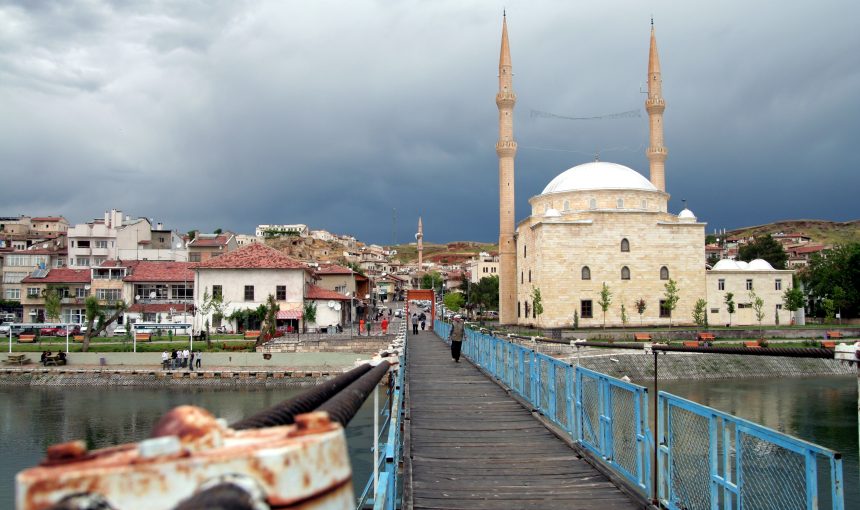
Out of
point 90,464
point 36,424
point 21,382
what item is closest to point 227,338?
point 21,382

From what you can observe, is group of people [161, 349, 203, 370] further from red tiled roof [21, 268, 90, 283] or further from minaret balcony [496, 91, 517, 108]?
minaret balcony [496, 91, 517, 108]

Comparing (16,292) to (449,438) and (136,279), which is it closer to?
(136,279)

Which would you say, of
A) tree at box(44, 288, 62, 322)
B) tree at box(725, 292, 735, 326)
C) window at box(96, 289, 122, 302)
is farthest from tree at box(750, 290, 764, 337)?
tree at box(44, 288, 62, 322)

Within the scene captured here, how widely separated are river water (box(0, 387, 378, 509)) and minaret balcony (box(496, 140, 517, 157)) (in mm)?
20965

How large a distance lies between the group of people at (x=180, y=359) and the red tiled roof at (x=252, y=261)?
8312 mm

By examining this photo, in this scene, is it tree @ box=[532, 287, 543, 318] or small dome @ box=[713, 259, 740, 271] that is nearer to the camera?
tree @ box=[532, 287, 543, 318]

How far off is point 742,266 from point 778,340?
10.1 metres

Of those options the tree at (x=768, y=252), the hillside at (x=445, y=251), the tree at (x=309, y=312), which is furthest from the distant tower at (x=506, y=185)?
the hillside at (x=445, y=251)

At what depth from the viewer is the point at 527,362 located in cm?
1023

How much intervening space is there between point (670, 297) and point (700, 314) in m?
2.45

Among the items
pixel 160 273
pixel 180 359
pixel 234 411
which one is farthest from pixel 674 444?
pixel 160 273

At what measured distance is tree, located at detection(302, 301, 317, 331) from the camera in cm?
3759

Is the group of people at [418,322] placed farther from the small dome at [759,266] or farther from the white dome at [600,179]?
the small dome at [759,266]

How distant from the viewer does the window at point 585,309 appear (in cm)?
3953
